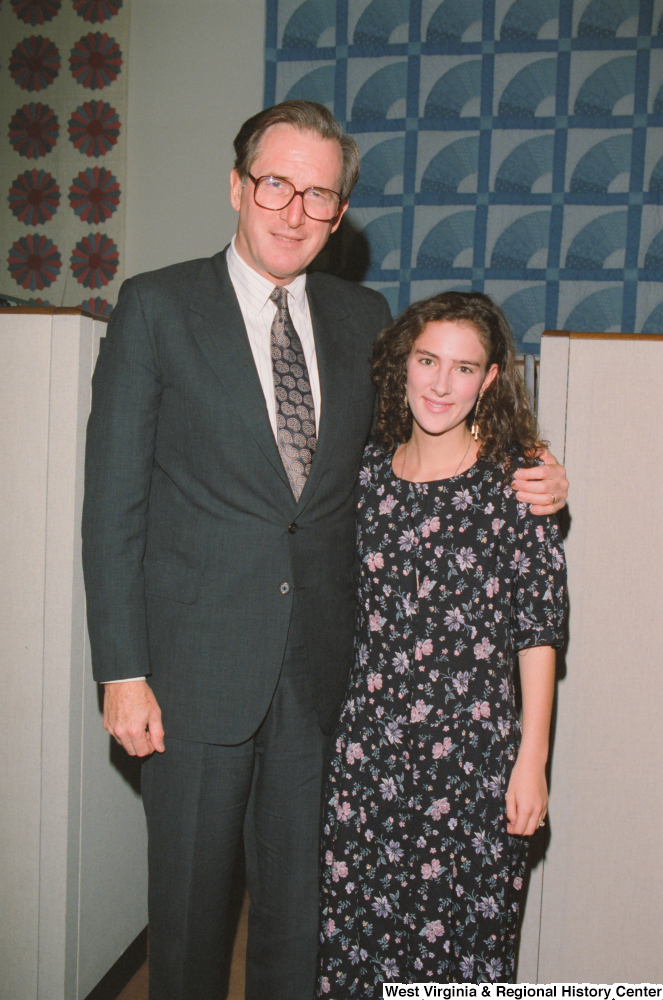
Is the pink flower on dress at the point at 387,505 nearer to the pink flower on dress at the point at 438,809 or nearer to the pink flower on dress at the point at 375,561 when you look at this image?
the pink flower on dress at the point at 375,561

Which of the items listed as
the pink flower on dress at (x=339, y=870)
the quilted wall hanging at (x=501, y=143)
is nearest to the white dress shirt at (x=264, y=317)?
the pink flower on dress at (x=339, y=870)

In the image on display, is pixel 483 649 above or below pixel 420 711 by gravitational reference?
above

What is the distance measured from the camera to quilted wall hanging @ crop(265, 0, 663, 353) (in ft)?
7.80

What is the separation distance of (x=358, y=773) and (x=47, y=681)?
67 cm

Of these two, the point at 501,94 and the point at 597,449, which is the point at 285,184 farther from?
the point at 501,94

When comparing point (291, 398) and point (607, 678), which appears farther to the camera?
point (607, 678)

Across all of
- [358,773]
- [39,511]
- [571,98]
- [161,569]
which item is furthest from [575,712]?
[571,98]

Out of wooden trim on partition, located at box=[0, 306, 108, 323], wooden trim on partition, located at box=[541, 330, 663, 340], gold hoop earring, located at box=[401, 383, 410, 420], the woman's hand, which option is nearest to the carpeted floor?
the woman's hand

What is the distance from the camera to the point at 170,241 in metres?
2.69

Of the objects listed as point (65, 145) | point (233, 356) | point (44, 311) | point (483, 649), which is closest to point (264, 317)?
point (233, 356)

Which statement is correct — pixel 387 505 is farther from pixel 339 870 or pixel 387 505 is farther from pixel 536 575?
pixel 339 870

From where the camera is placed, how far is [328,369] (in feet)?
4.79

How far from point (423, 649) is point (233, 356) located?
0.61 metres

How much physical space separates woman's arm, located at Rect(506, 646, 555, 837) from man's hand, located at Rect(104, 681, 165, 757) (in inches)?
24.7
